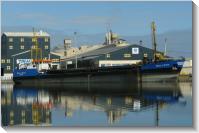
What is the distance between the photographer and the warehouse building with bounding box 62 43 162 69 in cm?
2155

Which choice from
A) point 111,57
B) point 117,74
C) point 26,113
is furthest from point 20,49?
point 26,113

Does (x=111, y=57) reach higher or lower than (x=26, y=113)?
higher

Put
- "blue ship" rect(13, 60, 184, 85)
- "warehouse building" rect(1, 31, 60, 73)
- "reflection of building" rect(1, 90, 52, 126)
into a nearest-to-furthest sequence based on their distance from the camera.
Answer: "reflection of building" rect(1, 90, 52, 126) → "warehouse building" rect(1, 31, 60, 73) → "blue ship" rect(13, 60, 184, 85)

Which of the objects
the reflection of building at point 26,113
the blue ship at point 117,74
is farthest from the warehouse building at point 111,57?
the reflection of building at point 26,113

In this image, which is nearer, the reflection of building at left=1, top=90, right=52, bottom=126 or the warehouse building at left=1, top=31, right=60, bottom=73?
the reflection of building at left=1, top=90, right=52, bottom=126

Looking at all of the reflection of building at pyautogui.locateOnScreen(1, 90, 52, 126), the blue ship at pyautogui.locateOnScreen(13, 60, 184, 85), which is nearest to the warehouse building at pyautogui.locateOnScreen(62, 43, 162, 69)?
the blue ship at pyautogui.locateOnScreen(13, 60, 184, 85)

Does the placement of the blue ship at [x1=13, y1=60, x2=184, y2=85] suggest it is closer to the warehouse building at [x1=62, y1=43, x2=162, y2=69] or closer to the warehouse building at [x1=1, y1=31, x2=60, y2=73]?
the warehouse building at [x1=62, y1=43, x2=162, y2=69]

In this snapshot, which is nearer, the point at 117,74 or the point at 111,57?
the point at 117,74

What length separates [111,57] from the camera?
2391cm

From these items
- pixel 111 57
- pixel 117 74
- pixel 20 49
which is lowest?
pixel 117 74

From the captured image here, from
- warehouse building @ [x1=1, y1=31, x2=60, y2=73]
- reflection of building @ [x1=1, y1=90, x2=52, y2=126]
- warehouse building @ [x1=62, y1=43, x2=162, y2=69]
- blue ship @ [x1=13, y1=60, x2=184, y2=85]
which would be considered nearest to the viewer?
reflection of building @ [x1=1, y1=90, x2=52, y2=126]

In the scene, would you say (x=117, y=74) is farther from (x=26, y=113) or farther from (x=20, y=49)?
(x=26, y=113)

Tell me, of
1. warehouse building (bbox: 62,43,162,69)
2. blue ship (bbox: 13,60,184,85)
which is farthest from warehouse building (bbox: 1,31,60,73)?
warehouse building (bbox: 62,43,162,69)

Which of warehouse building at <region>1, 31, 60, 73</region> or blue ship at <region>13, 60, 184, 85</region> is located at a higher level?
warehouse building at <region>1, 31, 60, 73</region>
